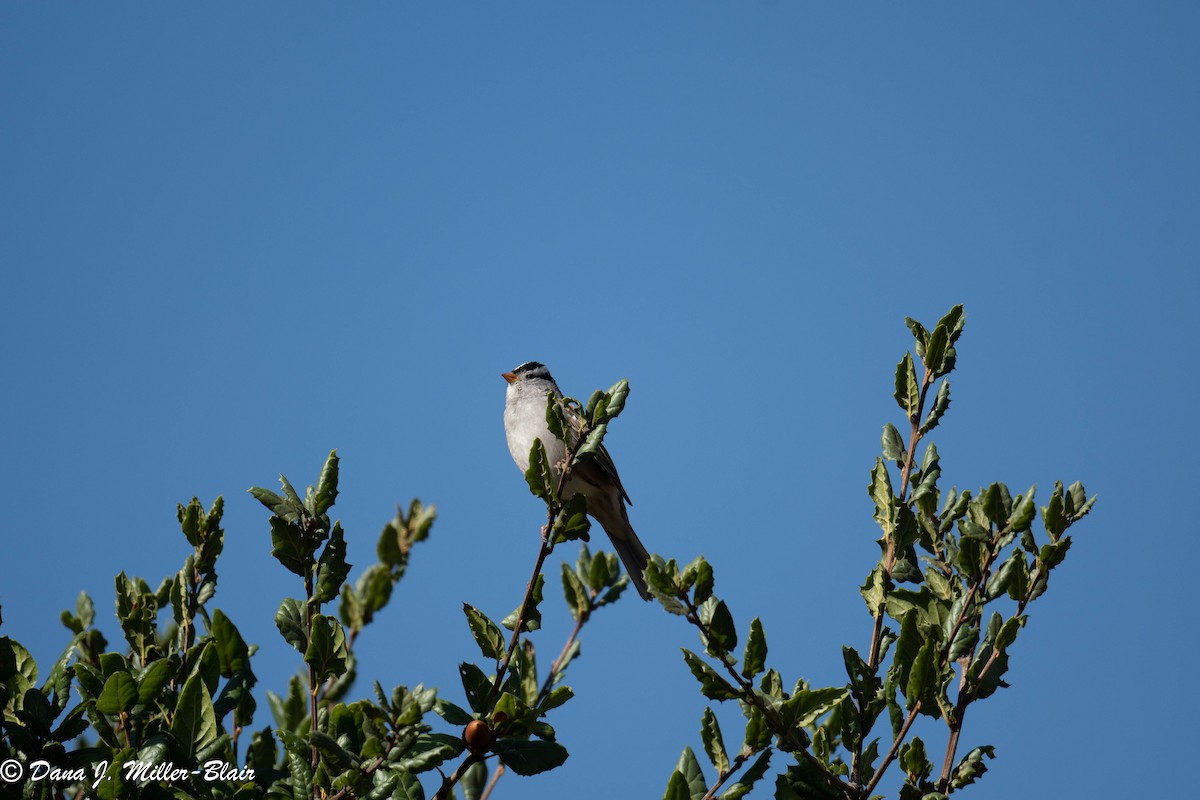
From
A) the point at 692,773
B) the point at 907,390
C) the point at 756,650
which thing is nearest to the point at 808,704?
the point at 756,650

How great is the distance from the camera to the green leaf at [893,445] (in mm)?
3804

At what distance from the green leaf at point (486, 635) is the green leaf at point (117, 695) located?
1093 mm

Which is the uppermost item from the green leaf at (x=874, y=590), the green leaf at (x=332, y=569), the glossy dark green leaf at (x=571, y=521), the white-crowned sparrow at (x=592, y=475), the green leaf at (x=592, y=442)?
the white-crowned sparrow at (x=592, y=475)

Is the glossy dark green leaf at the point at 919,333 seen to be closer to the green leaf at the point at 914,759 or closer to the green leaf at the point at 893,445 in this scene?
the green leaf at the point at 893,445

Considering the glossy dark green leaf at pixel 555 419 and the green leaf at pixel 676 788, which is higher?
the glossy dark green leaf at pixel 555 419

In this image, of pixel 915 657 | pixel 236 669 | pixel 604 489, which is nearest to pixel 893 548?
pixel 915 657

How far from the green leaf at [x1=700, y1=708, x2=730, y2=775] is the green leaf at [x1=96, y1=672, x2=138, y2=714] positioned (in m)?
1.82

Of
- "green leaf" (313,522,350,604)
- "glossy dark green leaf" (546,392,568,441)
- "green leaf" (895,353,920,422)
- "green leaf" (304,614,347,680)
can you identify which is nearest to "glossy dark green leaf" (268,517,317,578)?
"green leaf" (313,522,350,604)

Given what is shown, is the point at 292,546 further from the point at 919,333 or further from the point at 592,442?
the point at 919,333

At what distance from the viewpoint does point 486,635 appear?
11.8 feet

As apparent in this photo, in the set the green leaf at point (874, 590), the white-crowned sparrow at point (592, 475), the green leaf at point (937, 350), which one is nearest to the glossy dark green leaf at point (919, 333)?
the green leaf at point (937, 350)

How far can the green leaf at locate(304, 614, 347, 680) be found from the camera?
10.6ft

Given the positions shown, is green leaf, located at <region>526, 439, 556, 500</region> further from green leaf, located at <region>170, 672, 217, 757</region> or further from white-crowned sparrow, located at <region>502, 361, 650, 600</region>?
white-crowned sparrow, located at <region>502, 361, 650, 600</region>

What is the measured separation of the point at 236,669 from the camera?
356 cm
